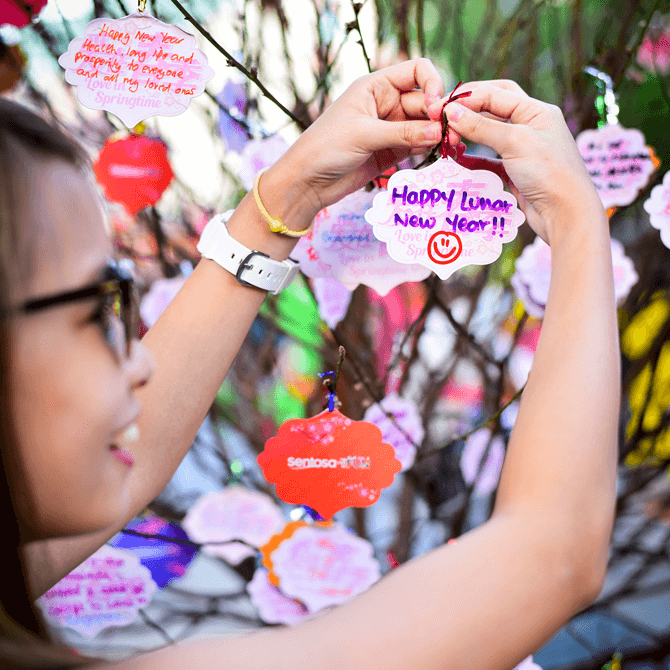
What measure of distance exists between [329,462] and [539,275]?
461 mm

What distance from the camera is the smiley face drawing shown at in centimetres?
69

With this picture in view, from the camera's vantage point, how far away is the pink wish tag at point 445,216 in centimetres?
66

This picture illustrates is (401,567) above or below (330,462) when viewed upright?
above

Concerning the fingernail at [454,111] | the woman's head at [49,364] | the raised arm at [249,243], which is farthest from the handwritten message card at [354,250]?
the woman's head at [49,364]

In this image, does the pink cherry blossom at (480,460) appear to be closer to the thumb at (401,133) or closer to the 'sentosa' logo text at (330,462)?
the 'sentosa' logo text at (330,462)

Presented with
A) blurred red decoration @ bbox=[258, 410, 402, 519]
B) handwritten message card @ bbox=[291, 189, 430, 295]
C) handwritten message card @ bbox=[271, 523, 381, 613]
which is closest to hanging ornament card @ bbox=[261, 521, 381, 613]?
handwritten message card @ bbox=[271, 523, 381, 613]

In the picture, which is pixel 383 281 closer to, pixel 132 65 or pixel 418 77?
pixel 418 77

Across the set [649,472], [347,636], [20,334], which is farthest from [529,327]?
[20,334]

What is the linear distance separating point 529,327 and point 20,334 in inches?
30.1

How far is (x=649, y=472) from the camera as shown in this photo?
2.97 feet

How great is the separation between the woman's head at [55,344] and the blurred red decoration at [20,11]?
2.00 ft

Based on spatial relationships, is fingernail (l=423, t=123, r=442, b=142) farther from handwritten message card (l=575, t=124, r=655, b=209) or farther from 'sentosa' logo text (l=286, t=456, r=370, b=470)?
'sentosa' logo text (l=286, t=456, r=370, b=470)

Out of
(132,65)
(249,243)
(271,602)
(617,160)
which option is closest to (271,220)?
(249,243)

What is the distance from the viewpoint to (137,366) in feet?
1.62
